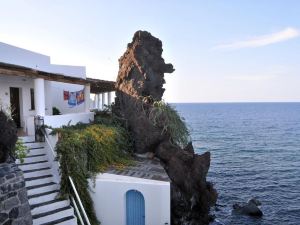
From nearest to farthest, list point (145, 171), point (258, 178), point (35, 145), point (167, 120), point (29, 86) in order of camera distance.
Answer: point (35, 145) < point (145, 171) < point (167, 120) < point (29, 86) < point (258, 178)

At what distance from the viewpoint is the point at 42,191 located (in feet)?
43.6

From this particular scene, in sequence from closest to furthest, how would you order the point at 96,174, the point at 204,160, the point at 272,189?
the point at 96,174 < the point at 204,160 < the point at 272,189

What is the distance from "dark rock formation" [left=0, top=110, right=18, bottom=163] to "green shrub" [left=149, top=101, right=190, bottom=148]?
37.8 feet

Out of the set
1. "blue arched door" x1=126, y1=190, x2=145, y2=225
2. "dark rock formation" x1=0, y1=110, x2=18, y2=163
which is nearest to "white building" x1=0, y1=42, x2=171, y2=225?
"blue arched door" x1=126, y1=190, x2=145, y2=225

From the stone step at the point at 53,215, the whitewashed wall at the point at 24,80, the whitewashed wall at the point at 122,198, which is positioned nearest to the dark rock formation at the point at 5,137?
the stone step at the point at 53,215

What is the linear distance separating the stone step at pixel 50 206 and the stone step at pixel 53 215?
156 millimetres

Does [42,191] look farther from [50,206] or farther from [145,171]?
[145,171]

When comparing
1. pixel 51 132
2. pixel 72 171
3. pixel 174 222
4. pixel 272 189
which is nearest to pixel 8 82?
pixel 51 132

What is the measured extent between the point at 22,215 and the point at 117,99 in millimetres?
13370

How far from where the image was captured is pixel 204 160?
1961 centimetres

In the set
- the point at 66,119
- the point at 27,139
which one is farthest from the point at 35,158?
the point at 66,119

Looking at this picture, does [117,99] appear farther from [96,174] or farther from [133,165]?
[96,174]

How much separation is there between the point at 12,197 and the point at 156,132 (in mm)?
11575

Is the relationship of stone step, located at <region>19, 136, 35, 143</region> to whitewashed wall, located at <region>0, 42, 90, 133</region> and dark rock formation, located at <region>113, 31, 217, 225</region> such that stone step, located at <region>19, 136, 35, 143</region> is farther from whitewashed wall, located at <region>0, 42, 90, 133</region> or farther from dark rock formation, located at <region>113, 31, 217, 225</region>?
dark rock formation, located at <region>113, 31, 217, 225</region>
